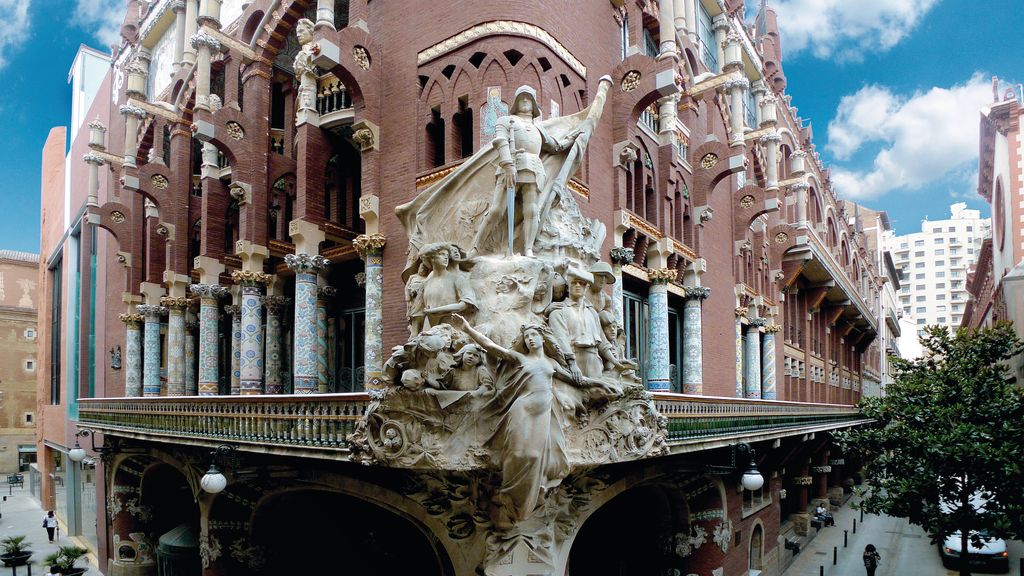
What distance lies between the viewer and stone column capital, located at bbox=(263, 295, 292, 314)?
19.9 m

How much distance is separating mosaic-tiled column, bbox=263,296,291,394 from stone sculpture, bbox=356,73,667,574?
8642mm

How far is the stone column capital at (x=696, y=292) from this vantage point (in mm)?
22031

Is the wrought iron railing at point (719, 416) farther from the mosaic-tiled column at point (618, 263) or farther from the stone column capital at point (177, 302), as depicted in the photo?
the stone column capital at point (177, 302)

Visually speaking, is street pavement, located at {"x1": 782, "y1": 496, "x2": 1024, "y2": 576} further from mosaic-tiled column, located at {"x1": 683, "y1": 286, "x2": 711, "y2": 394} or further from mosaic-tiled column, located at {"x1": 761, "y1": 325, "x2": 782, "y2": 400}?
mosaic-tiled column, located at {"x1": 683, "y1": 286, "x2": 711, "y2": 394}

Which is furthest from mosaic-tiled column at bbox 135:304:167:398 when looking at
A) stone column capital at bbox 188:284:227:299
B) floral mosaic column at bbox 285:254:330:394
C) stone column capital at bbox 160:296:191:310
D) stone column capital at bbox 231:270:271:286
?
floral mosaic column at bbox 285:254:330:394

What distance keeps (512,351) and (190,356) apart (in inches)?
738

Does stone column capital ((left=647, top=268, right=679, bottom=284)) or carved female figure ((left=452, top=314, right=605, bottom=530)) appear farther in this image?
stone column capital ((left=647, top=268, right=679, bottom=284))

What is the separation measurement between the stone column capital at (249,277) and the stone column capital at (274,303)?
1580 mm

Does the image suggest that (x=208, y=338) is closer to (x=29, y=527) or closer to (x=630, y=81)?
(x=630, y=81)

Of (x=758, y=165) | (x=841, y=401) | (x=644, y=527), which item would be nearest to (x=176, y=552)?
(x=644, y=527)

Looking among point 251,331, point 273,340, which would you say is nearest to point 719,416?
point 251,331

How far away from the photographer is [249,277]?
18141 mm

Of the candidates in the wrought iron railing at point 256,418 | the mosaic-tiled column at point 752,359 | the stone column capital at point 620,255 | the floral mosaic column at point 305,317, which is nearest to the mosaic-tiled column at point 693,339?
Result: the stone column capital at point 620,255

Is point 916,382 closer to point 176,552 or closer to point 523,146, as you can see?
point 523,146
